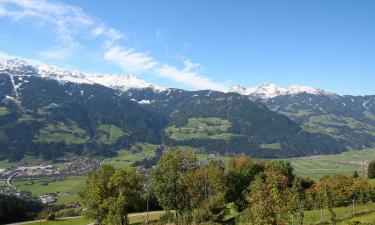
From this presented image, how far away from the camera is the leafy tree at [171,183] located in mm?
74562

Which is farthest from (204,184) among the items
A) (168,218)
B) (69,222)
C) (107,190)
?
(69,222)

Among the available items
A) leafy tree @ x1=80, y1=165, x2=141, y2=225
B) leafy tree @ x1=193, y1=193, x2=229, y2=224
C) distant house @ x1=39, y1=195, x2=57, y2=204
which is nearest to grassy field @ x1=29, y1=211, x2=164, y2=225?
leafy tree @ x1=80, y1=165, x2=141, y2=225

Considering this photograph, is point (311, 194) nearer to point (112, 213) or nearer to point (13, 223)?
point (112, 213)

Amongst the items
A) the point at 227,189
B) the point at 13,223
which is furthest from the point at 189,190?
the point at 13,223

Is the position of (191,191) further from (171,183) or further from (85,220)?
(85,220)

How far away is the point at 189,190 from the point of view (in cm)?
7575

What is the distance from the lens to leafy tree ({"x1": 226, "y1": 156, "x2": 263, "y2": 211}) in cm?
8381

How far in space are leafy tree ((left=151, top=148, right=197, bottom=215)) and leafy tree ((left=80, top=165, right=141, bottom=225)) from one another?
6571 millimetres

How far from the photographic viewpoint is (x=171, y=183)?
74.3 meters

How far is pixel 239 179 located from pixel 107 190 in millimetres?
26111

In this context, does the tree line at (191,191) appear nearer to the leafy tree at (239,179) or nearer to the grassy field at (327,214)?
the leafy tree at (239,179)

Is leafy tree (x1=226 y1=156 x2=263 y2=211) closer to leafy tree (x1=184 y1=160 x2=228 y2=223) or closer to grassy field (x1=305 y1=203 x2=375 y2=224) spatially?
leafy tree (x1=184 y1=160 x2=228 y2=223)

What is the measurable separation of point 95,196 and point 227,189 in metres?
24.8

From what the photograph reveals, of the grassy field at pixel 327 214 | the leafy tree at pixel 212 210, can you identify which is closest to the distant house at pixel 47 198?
the leafy tree at pixel 212 210
